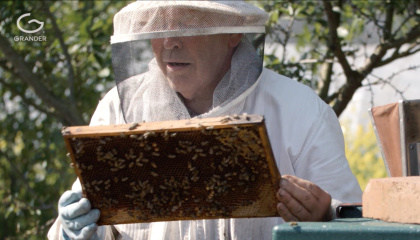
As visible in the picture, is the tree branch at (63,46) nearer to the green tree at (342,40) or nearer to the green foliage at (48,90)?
the green foliage at (48,90)

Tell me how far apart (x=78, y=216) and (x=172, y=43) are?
0.64m

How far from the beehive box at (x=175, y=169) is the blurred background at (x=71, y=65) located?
1657 millimetres

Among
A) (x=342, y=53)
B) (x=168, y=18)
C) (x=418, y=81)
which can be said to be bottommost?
(x=418, y=81)

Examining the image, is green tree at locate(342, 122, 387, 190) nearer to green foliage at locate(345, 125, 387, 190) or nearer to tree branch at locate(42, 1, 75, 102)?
green foliage at locate(345, 125, 387, 190)

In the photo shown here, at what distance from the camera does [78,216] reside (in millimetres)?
2084

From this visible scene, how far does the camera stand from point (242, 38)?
8.23ft

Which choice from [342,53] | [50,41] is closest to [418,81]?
[342,53]

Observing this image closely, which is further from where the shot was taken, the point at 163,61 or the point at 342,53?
the point at 342,53

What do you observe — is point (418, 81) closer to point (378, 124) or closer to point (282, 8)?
point (282, 8)

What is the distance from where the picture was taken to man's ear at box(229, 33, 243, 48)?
2514 millimetres

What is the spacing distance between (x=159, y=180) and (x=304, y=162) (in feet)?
1.71

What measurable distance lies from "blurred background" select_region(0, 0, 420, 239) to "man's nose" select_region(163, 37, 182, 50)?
4.26 feet

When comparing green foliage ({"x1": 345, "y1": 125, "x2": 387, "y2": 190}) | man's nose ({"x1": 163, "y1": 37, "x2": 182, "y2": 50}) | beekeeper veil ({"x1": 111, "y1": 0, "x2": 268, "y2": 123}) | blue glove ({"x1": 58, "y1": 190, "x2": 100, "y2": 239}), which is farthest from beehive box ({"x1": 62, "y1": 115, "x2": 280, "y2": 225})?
green foliage ({"x1": 345, "y1": 125, "x2": 387, "y2": 190})

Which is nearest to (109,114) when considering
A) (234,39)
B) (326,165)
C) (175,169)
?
(234,39)
